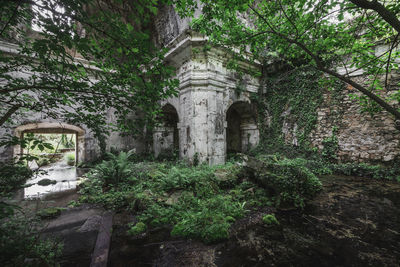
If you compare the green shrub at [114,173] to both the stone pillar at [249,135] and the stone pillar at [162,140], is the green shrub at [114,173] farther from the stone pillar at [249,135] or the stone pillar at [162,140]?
the stone pillar at [249,135]

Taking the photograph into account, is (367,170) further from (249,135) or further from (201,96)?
(201,96)

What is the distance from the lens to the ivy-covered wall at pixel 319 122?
638cm

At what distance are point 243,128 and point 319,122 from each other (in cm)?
386

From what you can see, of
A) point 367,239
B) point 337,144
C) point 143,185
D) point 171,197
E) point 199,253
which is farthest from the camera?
point 337,144

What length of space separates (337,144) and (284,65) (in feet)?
15.7

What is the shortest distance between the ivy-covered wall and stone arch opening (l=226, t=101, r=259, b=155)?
516 mm

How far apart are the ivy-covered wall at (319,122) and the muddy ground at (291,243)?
3712mm

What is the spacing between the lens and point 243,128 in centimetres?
992

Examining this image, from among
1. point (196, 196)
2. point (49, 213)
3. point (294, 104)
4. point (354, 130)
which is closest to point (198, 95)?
point (196, 196)

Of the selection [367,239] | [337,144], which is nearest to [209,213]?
[367,239]

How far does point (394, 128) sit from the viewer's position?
6.10m

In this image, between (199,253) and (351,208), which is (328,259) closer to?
(199,253)

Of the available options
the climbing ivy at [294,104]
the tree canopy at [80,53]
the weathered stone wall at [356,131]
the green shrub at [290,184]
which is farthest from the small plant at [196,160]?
the weathered stone wall at [356,131]

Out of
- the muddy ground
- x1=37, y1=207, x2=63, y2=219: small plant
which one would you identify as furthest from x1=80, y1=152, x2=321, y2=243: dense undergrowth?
x1=37, y1=207, x2=63, y2=219: small plant
